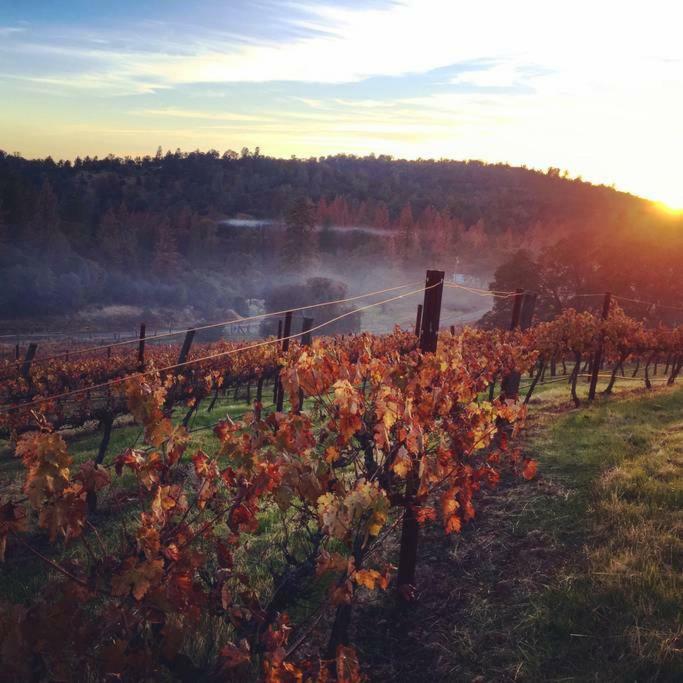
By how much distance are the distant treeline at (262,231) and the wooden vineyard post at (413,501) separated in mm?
35619

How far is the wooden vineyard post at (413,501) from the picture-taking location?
4492 millimetres

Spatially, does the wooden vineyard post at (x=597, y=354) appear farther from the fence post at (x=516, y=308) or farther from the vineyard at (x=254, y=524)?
the vineyard at (x=254, y=524)

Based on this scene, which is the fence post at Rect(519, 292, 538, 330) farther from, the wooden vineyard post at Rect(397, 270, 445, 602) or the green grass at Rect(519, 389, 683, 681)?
the wooden vineyard post at Rect(397, 270, 445, 602)

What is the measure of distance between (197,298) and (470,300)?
2976 centimetres

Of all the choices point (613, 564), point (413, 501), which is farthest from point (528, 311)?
point (413, 501)

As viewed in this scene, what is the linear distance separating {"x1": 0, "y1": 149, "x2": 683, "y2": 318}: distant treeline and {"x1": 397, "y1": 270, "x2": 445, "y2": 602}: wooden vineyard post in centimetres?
3562

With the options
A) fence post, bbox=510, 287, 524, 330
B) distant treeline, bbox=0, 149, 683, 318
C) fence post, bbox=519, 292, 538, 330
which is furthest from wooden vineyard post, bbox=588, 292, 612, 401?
distant treeline, bbox=0, 149, 683, 318

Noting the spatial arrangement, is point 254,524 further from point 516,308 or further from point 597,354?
point 597,354

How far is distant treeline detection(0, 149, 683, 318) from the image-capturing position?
5497 centimetres

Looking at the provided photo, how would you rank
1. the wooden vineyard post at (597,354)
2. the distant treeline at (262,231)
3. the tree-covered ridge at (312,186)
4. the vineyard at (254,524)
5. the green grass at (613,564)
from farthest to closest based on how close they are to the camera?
the tree-covered ridge at (312,186) → the distant treeline at (262,231) → the wooden vineyard post at (597,354) → the green grass at (613,564) → the vineyard at (254,524)

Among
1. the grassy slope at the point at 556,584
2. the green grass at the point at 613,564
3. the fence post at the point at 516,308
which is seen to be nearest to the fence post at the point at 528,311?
the fence post at the point at 516,308

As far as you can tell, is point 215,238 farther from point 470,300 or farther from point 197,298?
point 470,300

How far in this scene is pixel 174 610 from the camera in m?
2.80

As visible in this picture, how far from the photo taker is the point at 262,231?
86.4m
